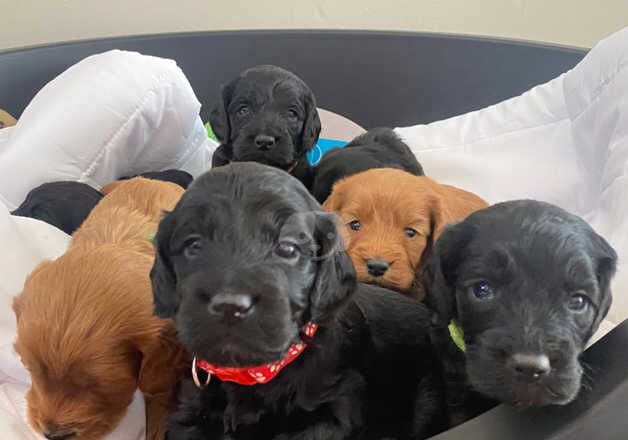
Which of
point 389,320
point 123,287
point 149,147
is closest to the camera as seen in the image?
point 123,287

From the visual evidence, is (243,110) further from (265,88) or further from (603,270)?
(603,270)

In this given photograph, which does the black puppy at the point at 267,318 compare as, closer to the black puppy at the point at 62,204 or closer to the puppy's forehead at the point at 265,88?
the black puppy at the point at 62,204

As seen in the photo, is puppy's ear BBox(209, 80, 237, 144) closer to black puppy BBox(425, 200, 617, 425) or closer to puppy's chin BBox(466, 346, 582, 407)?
black puppy BBox(425, 200, 617, 425)

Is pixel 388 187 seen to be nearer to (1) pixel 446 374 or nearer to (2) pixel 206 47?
(1) pixel 446 374

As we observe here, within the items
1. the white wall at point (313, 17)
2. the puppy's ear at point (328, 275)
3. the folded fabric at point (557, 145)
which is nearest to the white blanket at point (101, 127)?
the white wall at point (313, 17)

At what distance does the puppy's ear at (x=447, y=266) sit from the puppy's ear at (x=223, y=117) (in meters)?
1.29

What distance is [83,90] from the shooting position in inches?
98.5

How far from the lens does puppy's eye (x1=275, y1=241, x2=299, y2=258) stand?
119cm

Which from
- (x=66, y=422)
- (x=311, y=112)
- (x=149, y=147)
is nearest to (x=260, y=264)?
(x=66, y=422)

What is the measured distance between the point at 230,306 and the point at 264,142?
1357 millimetres

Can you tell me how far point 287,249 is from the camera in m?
1.20

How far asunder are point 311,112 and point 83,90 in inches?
33.1

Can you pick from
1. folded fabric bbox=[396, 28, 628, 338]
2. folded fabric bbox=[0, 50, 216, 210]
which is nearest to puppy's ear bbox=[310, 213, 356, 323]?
folded fabric bbox=[396, 28, 628, 338]

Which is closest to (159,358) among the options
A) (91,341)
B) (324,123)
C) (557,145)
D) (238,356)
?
(91,341)
